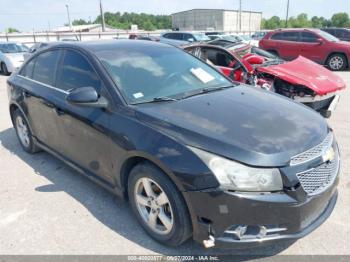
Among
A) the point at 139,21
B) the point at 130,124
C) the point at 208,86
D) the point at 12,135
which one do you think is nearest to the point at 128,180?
the point at 130,124

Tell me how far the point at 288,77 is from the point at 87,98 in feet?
12.9

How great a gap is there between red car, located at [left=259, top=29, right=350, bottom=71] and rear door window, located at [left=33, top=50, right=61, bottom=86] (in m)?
11.5

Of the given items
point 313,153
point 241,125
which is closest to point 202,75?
point 241,125

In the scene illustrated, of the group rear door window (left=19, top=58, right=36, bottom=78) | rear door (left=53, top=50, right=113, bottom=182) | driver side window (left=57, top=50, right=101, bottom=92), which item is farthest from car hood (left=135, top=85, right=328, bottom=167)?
rear door window (left=19, top=58, right=36, bottom=78)

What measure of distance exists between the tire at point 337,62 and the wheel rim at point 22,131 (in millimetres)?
11900

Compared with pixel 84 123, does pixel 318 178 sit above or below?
below

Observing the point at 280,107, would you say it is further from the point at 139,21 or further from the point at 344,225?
the point at 139,21

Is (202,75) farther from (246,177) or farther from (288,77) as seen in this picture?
(288,77)

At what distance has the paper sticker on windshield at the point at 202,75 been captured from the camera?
351 cm

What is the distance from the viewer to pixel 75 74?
11.3ft

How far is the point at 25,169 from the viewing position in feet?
14.0

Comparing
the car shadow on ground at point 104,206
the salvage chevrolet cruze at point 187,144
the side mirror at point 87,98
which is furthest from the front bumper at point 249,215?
the side mirror at point 87,98

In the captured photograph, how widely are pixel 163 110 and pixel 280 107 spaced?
1.08m

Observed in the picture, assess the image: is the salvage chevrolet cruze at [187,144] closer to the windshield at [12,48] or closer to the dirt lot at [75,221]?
the dirt lot at [75,221]
